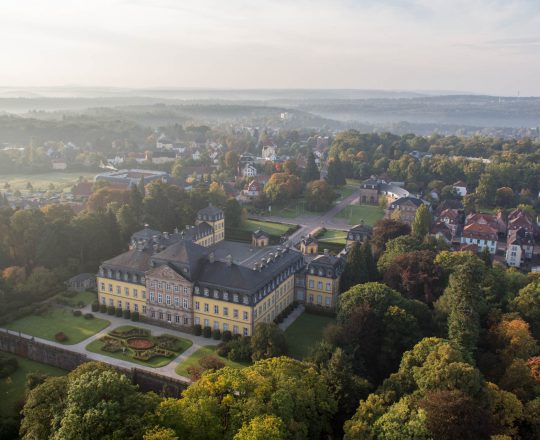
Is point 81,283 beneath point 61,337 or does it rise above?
above

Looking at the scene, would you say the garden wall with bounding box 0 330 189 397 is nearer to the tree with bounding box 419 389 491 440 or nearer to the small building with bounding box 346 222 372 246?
the tree with bounding box 419 389 491 440

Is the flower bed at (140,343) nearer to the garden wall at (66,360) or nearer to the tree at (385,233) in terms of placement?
the garden wall at (66,360)

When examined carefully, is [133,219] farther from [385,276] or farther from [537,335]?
[537,335]

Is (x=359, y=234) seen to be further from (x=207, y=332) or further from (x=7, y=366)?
(x=7, y=366)

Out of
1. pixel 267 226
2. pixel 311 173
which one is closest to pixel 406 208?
pixel 267 226

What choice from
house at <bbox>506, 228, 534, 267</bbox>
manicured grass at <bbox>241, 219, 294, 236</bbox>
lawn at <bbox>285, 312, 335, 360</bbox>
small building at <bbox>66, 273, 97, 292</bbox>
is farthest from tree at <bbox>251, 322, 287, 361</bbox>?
house at <bbox>506, 228, 534, 267</bbox>

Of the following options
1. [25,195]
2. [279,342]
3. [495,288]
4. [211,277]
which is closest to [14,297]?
[211,277]
